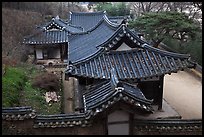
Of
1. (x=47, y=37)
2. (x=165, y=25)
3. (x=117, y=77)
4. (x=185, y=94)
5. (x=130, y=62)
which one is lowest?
(x=185, y=94)

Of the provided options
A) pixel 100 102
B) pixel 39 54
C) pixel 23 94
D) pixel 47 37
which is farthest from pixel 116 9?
pixel 100 102

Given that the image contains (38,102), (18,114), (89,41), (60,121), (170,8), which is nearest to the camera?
(18,114)

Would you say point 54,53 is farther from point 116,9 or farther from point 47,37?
point 116,9

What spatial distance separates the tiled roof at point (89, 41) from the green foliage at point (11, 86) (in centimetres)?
365

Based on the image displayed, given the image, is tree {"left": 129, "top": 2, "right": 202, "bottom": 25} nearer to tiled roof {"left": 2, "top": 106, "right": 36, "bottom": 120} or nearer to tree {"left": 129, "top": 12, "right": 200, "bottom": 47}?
tree {"left": 129, "top": 12, "right": 200, "bottom": 47}

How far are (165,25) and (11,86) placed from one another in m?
15.5

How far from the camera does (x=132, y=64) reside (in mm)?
12258

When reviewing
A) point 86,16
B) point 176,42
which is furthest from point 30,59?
point 176,42

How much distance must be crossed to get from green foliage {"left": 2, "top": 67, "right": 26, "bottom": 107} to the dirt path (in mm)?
9298

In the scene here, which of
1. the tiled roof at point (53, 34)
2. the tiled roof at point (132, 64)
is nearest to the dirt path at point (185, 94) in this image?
the tiled roof at point (132, 64)

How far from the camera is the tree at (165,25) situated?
25469 millimetres

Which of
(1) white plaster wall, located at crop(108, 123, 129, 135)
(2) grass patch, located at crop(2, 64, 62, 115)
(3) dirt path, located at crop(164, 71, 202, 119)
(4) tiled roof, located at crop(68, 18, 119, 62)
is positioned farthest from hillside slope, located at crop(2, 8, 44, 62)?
(1) white plaster wall, located at crop(108, 123, 129, 135)

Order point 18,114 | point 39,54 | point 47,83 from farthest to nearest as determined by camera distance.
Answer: point 39,54 < point 47,83 < point 18,114

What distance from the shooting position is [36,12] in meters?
43.0
